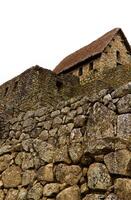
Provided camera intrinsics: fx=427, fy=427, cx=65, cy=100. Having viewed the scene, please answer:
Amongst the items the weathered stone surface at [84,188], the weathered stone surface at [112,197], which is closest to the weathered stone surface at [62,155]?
the weathered stone surface at [84,188]

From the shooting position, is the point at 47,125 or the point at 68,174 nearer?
the point at 68,174

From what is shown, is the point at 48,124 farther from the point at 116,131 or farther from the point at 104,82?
the point at 104,82

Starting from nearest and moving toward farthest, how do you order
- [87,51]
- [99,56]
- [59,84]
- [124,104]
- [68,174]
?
[124,104]
[68,174]
[59,84]
[99,56]
[87,51]

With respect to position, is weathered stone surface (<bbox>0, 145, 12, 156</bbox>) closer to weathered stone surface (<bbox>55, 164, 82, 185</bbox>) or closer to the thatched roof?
weathered stone surface (<bbox>55, 164, 82, 185</bbox>)

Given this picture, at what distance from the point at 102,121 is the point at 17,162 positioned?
1.77 metres

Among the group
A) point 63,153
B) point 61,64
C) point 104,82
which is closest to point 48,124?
point 63,153

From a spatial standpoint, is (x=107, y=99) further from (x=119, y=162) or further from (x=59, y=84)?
(x=59, y=84)

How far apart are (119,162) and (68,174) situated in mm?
892

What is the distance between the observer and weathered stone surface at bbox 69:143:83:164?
5.40m

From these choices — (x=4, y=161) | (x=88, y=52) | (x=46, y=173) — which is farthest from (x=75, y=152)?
(x=88, y=52)

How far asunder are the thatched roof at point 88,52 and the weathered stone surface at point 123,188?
25.4 metres

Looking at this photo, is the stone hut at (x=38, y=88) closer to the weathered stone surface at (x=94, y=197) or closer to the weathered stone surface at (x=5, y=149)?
the weathered stone surface at (x=5, y=149)

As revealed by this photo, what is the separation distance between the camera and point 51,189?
18.3ft

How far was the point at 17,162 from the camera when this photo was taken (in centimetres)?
641
